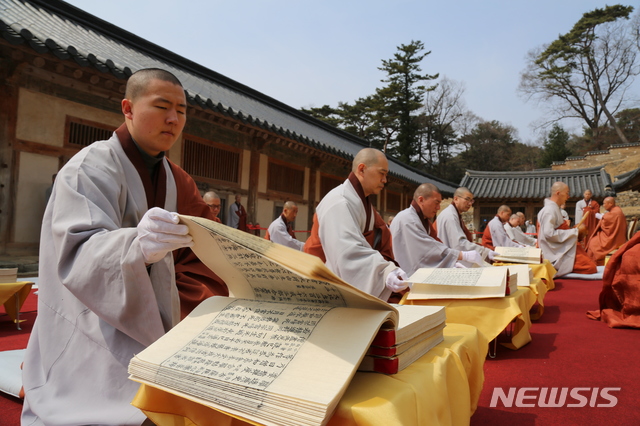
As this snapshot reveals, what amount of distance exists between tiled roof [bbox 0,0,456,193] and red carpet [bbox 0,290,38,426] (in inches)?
104

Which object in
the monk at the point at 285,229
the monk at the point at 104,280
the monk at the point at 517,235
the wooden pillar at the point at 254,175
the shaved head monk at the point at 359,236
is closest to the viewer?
the monk at the point at 104,280

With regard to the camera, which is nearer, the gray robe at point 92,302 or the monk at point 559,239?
the gray robe at point 92,302

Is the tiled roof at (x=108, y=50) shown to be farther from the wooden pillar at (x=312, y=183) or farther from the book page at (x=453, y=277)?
the book page at (x=453, y=277)

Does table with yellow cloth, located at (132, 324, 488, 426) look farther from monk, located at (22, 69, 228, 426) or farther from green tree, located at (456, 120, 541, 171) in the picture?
green tree, located at (456, 120, 541, 171)

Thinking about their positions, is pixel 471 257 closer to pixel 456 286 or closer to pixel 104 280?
pixel 456 286

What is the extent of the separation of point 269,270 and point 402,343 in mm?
338

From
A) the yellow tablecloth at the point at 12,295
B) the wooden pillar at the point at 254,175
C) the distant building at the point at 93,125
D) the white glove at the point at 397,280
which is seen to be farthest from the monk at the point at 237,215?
the white glove at the point at 397,280

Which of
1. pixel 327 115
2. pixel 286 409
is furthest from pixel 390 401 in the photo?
pixel 327 115

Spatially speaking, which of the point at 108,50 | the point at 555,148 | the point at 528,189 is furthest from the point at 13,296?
the point at 555,148

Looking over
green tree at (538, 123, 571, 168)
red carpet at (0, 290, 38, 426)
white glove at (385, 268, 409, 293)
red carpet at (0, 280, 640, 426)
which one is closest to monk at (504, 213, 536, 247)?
red carpet at (0, 280, 640, 426)

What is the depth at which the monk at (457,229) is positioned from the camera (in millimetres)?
5297

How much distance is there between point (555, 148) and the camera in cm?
2889

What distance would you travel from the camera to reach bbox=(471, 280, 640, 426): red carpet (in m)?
2.02

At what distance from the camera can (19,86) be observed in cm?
521
